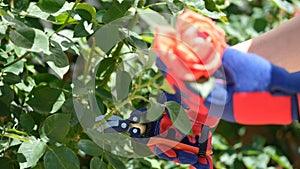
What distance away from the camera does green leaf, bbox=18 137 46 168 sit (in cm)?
104

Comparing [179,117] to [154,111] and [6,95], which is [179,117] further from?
[6,95]

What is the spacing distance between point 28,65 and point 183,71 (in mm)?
676

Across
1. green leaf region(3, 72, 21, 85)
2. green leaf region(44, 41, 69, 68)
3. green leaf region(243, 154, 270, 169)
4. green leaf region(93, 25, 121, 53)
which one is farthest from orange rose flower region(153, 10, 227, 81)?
green leaf region(243, 154, 270, 169)

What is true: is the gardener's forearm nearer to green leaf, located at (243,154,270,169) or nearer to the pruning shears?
the pruning shears

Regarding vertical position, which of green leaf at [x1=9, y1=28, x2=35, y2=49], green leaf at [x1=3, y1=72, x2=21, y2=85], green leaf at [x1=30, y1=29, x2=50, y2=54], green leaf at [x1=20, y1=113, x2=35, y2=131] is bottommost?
green leaf at [x1=20, y1=113, x2=35, y2=131]

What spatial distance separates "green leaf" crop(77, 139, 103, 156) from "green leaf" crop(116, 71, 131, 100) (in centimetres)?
8

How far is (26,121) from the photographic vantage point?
1160 mm

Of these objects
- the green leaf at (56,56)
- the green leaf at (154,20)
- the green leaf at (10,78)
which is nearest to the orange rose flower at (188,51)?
the green leaf at (154,20)

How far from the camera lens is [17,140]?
113cm

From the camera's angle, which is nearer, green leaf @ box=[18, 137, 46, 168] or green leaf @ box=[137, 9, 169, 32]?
green leaf @ box=[137, 9, 169, 32]

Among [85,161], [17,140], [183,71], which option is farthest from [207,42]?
[85,161]

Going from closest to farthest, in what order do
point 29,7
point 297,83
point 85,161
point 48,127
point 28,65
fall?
point 297,83, point 48,127, point 29,7, point 28,65, point 85,161

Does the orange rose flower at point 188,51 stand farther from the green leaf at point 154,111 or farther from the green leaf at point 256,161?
the green leaf at point 256,161

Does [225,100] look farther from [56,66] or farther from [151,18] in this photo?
[56,66]
